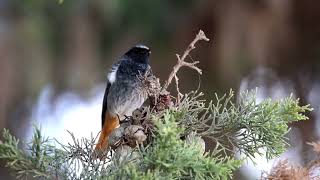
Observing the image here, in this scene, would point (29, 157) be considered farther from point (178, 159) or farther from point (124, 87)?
point (124, 87)

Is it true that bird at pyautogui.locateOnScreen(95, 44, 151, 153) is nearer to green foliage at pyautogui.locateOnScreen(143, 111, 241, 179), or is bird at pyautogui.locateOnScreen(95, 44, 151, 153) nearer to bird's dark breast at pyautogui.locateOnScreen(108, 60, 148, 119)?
bird's dark breast at pyautogui.locateOnScreen(108, 60, 148, 119)

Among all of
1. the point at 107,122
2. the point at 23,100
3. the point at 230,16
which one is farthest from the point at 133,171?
the point at 23,100

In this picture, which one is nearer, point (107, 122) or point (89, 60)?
point (107, 122)

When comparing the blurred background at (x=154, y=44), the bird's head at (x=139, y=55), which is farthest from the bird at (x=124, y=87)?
the blurred background at (x=154, y=44)

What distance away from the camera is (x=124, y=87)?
2.01 m

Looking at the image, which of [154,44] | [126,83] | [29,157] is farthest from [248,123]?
[154,44]

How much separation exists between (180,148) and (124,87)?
3.92 ft

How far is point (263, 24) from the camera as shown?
2.75 metres

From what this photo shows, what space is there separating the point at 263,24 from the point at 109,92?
92 centimetres

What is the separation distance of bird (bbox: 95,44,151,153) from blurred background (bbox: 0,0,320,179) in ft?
1.71

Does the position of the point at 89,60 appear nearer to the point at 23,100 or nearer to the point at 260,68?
the point at 23,100

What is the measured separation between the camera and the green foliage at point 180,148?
83cm

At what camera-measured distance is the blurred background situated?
2.67m

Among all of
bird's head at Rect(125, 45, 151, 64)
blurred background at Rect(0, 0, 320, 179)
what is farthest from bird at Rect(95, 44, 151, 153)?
blurred background at Rect(0, 0, 320, 179)
